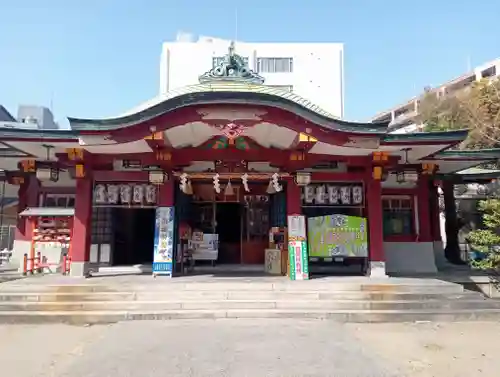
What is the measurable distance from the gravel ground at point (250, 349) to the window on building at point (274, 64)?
29.4 m

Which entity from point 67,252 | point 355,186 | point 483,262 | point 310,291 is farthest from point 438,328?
point 67,252

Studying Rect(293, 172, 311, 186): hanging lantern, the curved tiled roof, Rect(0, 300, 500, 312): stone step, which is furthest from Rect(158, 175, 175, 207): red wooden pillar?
Rect(293, 172, 311, 186): hanging lantern

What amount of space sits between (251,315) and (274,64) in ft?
97.7

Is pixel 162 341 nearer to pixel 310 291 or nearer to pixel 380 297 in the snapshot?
pixel 310 291

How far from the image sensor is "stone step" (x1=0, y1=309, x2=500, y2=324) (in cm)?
794

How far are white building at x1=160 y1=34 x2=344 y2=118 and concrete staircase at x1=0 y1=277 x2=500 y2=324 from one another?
999 inches

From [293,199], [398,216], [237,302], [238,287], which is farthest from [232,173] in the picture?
[398,216]

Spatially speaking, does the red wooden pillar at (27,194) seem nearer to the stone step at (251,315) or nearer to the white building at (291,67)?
the stone step at (251,315)

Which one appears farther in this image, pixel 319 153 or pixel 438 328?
pixel 319 153

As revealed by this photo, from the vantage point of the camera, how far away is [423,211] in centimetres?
1310

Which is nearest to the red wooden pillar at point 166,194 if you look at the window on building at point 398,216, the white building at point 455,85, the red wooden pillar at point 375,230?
the red wooden pillar at point 375,230

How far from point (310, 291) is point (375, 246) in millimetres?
3000

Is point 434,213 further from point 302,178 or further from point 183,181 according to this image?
point 183,181

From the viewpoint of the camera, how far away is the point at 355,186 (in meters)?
→ 11.4
